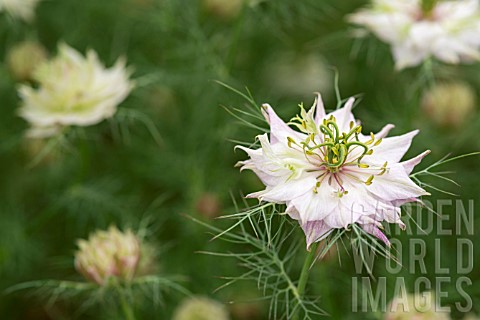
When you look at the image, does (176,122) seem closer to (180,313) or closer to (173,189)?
(173,189)

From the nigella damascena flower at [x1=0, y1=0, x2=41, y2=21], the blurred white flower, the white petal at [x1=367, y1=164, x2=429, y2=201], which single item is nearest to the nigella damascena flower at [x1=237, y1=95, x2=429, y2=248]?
the white petal at [x1=367, y1=164, x2=429, y2=201]

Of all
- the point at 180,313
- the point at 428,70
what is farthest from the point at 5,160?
the point at 428,70

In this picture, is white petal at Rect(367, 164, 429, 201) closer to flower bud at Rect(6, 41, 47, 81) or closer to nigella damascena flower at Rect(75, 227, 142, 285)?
nigella damascena flower at Rect(75, 227, 142, 285)

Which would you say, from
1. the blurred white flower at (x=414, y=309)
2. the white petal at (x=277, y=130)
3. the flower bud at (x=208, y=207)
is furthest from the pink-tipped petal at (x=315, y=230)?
the flower bud at (x=208, y=207)

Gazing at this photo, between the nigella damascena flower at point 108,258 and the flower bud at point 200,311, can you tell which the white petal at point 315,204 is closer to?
the nigella damascena flower at point 108,258

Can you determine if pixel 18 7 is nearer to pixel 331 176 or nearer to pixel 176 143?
pixel 176 143
